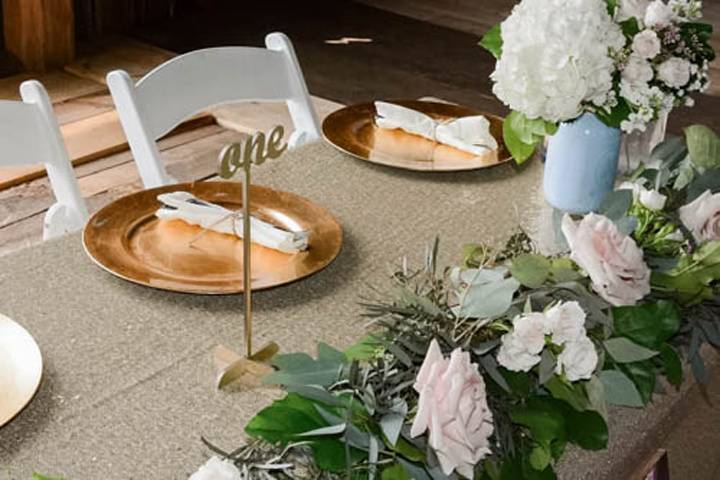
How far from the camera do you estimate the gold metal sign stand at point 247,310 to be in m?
1.01

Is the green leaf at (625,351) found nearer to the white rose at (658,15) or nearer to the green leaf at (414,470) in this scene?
the green leaf at (414,470)

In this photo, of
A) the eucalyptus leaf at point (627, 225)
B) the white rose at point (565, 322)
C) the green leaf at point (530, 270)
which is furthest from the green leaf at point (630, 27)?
the white rose at point (565, 322)

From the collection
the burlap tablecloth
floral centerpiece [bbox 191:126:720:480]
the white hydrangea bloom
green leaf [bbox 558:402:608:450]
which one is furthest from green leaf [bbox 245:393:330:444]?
the white hydrangea bloom

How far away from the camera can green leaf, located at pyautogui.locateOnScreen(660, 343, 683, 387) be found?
1085 millimetres

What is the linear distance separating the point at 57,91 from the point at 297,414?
10.3ft

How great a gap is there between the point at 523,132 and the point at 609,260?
32 cm

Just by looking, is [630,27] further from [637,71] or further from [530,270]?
[530,270]

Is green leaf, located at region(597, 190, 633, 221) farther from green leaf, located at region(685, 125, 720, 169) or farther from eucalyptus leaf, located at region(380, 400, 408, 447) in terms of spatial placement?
eucalyptus leaf, located at region(380, 400, 408, 447)

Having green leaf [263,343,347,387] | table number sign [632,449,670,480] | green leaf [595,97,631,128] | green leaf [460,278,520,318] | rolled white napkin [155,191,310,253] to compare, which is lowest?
table number sign [632,449,670,480]

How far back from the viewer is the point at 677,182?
1336 mm

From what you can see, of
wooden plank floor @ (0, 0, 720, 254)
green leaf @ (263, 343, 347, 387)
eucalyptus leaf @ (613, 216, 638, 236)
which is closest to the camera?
green leaf @ (263, 343, 347, 387)

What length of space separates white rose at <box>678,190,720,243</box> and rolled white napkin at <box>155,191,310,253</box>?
440 millimetres

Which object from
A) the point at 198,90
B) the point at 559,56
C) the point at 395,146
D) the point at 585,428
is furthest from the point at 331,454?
the point at 198,90

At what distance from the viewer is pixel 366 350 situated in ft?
3.19
